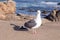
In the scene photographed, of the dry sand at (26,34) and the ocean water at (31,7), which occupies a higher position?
the dry sand at (26,34)

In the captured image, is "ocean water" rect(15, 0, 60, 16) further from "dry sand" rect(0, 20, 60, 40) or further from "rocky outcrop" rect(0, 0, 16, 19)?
"dry sand" rect(0, 20, 60, 40)

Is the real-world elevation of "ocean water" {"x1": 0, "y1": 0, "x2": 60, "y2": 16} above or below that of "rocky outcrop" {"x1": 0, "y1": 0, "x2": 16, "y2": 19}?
below

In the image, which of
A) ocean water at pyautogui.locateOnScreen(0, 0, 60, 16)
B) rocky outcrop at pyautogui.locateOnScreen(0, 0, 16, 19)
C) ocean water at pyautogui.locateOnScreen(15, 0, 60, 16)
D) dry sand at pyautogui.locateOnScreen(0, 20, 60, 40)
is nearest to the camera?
dry sand at pyautogui.locateOnScreen(0, 20, 60, 40)

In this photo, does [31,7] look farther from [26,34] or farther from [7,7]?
[26,34]

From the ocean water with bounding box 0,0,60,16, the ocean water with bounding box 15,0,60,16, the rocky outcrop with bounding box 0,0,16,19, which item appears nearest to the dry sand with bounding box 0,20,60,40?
the rocky outcrop with bounding box 0,0,16,19

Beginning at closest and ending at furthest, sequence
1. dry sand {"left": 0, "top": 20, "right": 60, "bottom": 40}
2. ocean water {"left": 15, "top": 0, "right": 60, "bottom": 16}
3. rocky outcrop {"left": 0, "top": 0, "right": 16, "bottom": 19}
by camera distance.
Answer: dry sand {"left": 0, "top": 20, "right": 60, "bottom": 40} < rocky outcrop {"left": 0, "top": 0, "right": 16, "bottom": 19} < ocean water {"left": 15, "top": 0, "right": 60, "bottom": 16}

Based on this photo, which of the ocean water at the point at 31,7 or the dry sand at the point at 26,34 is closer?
the dry sand at the point at 26,34

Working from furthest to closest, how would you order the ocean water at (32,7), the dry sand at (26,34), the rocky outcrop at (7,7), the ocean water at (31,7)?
the ocean water at (32,7), the ocean water at (31,7), the rocky outcrop at (7,7), the dry sand at (26,34)

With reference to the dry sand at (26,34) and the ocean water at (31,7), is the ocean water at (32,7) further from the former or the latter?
the dry sand at (26,34)

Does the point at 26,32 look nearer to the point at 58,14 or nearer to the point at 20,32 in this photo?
the point at 20,32

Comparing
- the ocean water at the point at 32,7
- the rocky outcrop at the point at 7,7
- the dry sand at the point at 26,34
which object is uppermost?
the dry sand at the point at 26,34

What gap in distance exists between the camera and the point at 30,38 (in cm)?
874

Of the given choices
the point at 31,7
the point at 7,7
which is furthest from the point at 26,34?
the point at 31,7

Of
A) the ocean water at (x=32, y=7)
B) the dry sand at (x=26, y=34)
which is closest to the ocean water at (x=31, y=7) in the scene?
the ocean water at (x=32, y=7)
